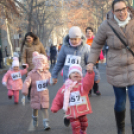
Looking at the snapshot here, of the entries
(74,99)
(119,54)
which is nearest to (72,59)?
(74,99)

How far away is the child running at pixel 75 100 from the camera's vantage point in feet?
12.3

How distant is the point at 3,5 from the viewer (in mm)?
16109

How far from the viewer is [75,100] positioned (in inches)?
149

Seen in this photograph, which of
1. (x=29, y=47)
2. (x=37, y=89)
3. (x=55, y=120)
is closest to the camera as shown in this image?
(x=37, y=89)

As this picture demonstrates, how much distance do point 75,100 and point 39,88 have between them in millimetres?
1157

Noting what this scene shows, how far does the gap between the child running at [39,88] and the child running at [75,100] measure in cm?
87

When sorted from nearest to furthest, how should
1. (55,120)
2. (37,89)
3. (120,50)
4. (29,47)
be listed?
(120,50), (37,89), (55,120), (29,47)

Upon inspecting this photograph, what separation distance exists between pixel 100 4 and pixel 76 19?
27.6 meters

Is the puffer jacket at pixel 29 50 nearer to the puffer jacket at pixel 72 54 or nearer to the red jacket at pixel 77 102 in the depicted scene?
the puffer jacket at pixel 72 54

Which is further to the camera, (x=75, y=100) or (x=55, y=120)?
(x=55, y=120)

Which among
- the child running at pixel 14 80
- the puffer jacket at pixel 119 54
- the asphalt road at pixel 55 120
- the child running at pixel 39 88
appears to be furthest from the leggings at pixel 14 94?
the puffer jacket at pixel 119 54

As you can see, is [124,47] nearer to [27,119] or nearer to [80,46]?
[80,46]

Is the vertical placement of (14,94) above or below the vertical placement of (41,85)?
below

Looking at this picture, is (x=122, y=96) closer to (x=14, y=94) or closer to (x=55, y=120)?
(x=55, y=120)
